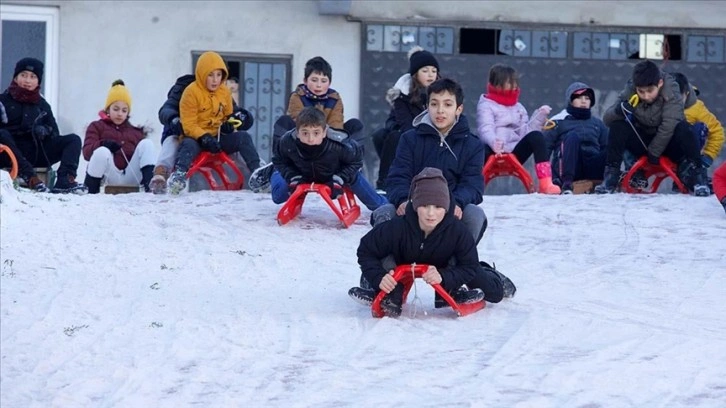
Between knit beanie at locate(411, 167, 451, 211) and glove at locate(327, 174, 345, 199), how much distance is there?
281 cm

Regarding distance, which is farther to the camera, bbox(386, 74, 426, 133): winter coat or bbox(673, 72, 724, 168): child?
bbox(673, 72, 724, 168): child

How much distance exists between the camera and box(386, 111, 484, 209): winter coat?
29.8 ft

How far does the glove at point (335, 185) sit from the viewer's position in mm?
10766

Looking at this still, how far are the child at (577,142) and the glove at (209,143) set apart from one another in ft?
10.0

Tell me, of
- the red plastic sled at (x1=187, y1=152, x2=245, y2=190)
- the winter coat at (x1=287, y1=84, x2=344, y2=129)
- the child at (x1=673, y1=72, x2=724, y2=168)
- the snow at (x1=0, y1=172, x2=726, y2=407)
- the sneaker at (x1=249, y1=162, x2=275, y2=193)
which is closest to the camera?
the snow at (x1=0, y1=172, x2=726, y2=407)

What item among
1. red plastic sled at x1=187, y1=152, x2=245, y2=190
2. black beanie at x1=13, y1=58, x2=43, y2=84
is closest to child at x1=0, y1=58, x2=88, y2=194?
black beanie at x1=13, y1=58, x2=43, y2=84

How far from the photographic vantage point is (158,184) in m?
12.2

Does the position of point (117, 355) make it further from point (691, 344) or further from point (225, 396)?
point (691, 344)

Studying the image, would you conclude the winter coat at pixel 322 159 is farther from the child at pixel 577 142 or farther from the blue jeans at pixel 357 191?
the child at pixel 577 142

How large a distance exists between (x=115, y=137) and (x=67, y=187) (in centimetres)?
77

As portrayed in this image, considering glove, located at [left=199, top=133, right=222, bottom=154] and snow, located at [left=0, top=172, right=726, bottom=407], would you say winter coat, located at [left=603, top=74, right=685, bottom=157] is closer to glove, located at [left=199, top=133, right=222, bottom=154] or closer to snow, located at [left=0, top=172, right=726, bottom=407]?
snow, located at [left=0, top=172, right=726, bottom=407]

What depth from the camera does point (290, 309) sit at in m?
8.24

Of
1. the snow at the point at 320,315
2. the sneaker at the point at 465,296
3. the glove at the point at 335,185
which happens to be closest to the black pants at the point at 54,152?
the snow at the point at 320,315

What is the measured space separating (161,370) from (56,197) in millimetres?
4797
